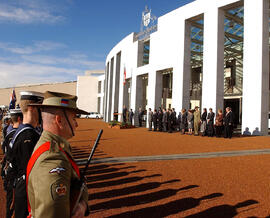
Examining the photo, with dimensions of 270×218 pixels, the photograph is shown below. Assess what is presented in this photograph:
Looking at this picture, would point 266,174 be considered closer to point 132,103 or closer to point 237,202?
point 237,202

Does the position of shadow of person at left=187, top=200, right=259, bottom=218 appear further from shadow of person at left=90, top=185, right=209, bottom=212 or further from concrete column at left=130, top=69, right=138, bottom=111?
concrete column at left=130, top=69, right=138, bottom=111

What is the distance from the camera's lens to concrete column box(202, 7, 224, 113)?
1532 centimetres

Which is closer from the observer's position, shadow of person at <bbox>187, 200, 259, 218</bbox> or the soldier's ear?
the soldier's ear

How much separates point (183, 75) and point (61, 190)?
678 inches

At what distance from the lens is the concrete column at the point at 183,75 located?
57.7 feet

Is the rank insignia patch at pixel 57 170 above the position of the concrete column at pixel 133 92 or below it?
below

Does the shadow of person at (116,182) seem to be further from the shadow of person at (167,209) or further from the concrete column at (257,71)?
the concrete column at (257,71)

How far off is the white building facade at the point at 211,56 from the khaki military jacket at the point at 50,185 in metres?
14.6

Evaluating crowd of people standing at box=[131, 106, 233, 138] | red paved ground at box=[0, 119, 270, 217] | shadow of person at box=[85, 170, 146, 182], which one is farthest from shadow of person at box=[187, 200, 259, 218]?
crowd of people standing at box=[131, 106, 233, 138]

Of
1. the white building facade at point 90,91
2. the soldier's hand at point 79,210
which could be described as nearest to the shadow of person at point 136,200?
the soldier's hand at point 79,210

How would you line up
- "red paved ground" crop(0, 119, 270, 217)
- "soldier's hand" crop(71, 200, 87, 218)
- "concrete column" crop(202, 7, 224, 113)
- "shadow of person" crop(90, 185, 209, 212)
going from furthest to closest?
"concrete column" crop(202, 7, 224, 113), "shadow of person" crop(90, 185, 209, 212), "red paved ground" crop(0, 119, 270, 217), "soldier's hand" crop(71, 200, 87, 218)

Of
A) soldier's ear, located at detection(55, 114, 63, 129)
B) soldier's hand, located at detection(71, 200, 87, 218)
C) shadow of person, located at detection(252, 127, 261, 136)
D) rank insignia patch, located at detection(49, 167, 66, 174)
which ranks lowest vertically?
shadow of person, located at detection(252, 127, 261, 136)

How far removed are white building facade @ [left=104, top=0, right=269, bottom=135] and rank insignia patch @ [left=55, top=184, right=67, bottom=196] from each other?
14.6 meters

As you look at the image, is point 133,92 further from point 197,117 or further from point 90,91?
point 90,91
